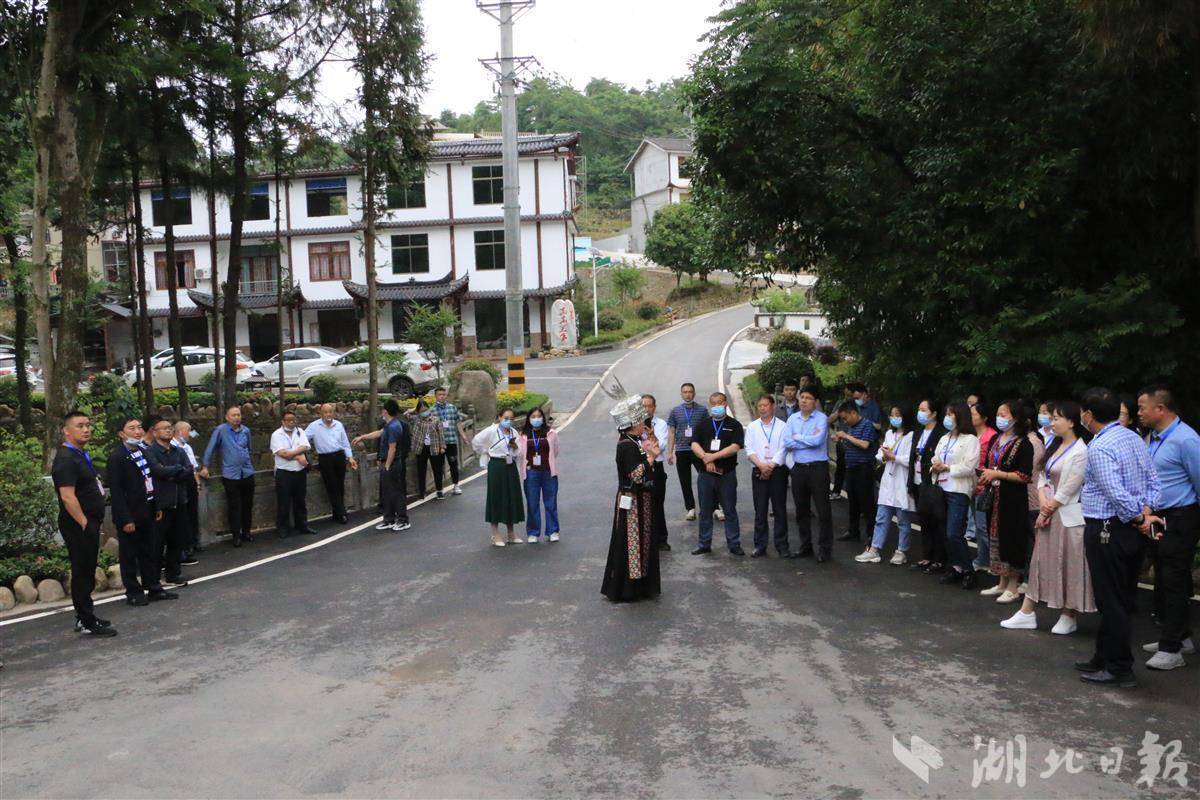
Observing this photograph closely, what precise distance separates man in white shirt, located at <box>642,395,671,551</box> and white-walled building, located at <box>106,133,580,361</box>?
112ft

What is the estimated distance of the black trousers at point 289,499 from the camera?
14.3m

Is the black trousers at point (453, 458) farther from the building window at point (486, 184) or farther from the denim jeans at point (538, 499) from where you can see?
the building window at point (486, 184)

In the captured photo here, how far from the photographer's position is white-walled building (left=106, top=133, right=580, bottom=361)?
4759cm

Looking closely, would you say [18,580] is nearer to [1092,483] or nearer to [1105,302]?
[1092,483]

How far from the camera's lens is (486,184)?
47750 mm

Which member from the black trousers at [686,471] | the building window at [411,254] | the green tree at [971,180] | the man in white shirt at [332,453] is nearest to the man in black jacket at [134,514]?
the man in white shirt at [332,453]

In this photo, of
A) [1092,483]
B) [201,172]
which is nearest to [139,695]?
[1092,483]

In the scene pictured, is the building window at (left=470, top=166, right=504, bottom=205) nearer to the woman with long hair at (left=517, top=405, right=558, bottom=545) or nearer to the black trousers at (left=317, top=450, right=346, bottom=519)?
the black trousers at (left=317, top=450, right=346, bottom=519)

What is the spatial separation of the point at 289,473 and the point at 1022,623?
9.71m

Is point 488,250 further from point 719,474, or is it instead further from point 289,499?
point 719,474

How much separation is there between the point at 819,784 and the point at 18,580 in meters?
8.76

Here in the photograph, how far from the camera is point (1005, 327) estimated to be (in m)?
13.0

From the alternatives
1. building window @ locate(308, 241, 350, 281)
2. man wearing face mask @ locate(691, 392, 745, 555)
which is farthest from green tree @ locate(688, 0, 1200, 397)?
building window @ locate(308, 241, 350, 281)

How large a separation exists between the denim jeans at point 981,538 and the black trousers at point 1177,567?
268 centimetres
